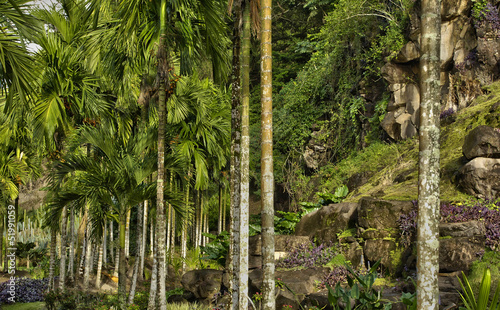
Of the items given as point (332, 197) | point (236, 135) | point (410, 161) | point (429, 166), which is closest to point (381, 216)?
point (332, 197)

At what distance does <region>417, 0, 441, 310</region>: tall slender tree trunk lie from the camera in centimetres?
496

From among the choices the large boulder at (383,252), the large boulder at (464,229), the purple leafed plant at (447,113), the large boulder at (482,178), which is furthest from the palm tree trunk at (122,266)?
the purple leafed plant at (447,113)

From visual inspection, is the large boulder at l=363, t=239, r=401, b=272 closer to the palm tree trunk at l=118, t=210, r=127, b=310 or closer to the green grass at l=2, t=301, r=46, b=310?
the palm tree trunk at l=118, t=210, r=127, b=310

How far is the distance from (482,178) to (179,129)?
9815mm

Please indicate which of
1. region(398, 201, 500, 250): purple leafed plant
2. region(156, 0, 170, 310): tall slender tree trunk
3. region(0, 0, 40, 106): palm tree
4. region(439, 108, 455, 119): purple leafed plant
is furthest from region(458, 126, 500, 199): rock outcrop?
region(0, 0, 40, 106): palm tree

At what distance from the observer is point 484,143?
11.2m

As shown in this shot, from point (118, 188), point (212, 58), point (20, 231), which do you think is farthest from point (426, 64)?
point (20, 231)

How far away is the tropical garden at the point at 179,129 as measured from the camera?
7164mm

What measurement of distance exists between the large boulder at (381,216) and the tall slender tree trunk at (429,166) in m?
6.36

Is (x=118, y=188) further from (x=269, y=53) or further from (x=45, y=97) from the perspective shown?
(x=269, y=53)

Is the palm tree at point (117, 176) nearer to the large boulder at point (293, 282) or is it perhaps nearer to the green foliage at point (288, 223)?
the large boulder at point (293, 282)

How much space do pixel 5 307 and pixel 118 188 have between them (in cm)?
708

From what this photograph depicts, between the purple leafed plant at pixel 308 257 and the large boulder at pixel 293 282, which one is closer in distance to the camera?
the large boulder at pixel 293 282

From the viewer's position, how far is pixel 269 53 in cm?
767
